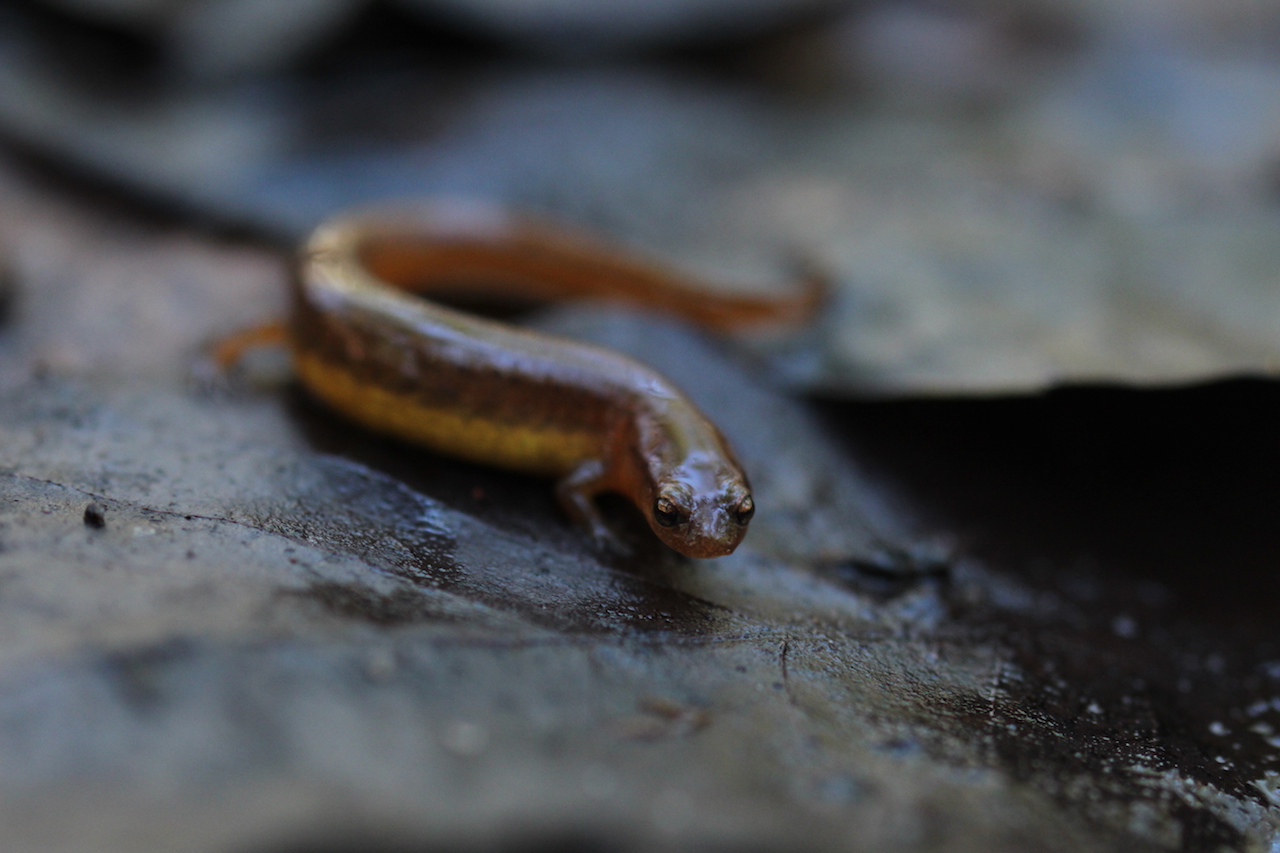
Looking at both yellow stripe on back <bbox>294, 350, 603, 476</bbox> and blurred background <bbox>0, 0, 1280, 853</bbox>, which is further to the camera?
yellow stripe on back <bbox>294, 350, 603, 476</bbox>

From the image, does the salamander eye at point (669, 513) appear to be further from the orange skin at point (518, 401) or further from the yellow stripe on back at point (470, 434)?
the yellow stripe on back at point (470, 434)

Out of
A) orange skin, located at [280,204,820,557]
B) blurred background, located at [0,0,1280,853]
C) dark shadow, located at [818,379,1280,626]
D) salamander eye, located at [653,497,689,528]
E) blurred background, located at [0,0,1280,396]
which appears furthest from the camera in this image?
blurred background, located at [0,0,1280,396]

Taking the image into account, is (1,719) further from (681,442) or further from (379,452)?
(681,442)

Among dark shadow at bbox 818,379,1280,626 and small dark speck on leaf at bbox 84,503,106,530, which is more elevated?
dark shadow at bbox 818,379,1280,626

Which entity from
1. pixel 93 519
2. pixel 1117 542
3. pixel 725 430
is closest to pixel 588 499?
pixel 725 430

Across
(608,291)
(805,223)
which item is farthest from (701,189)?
(608,291)

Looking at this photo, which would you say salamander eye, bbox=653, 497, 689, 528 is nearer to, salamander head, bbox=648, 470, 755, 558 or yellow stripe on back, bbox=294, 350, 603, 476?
salamander head, bbox=648, 470, 755, 558

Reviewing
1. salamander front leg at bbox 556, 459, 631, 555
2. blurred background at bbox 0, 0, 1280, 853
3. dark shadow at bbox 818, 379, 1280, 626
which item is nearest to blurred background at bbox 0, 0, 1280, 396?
blurred background at bbox 0, 0, 1280, 853

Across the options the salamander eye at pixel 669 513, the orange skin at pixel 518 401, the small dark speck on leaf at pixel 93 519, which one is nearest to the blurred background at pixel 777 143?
the orange skin at pixel 518 401
